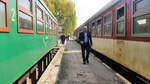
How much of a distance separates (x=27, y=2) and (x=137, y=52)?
10.0 ft

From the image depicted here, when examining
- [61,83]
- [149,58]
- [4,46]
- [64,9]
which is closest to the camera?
Answer: [4,46]

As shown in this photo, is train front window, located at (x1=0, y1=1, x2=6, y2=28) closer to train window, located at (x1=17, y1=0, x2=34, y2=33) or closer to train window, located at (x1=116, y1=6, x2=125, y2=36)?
train window, located at (x1=17, y1=0, x2=34, y2=33)

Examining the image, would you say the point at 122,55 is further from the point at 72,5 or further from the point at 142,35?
the point at 72,5

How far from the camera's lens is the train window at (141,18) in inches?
110

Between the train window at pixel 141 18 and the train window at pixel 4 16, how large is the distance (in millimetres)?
2862

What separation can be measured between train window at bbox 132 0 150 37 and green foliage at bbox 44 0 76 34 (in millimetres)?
25479

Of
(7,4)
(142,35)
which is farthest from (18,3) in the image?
(142,35)

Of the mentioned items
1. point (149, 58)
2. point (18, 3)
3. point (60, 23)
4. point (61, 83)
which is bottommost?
point (61, 83)

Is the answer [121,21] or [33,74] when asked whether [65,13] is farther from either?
[33,74]

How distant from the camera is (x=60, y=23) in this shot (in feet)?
97.2

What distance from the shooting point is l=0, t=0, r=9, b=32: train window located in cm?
170

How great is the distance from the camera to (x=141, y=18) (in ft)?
9.82

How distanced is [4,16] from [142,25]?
299cm

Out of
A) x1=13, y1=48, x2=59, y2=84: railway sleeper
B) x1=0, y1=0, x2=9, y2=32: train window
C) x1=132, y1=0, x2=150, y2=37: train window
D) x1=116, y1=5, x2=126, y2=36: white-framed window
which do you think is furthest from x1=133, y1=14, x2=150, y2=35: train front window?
x1=13, y1=48, x2=59, y2=84: railway sleeper
